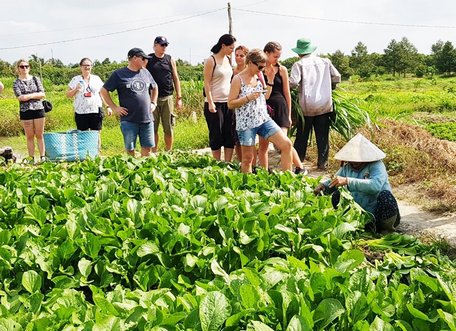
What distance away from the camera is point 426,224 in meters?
4.59

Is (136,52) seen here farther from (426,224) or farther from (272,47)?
(426,224)

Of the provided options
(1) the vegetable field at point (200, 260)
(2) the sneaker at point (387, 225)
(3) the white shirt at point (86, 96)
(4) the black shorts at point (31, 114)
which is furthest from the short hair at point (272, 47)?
(4) the black shorts at point (31, 114)

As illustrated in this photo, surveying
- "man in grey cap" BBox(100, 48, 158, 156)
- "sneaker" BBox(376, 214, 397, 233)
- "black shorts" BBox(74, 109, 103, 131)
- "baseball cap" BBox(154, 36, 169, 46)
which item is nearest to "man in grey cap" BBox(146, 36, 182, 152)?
"baseball cap" BBox(154, 36, 169, 46)

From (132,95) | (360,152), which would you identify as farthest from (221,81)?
(360,152)

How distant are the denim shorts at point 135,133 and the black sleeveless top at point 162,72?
903mm

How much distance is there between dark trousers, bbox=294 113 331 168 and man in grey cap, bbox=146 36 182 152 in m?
1.76

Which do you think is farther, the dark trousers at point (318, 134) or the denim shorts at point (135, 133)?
the dark trousers at point (318, 134)

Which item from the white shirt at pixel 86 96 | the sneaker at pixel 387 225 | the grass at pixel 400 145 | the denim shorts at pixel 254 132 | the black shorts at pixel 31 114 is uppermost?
the white shirt at pixel 86 96

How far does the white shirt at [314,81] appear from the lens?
641 centimetres

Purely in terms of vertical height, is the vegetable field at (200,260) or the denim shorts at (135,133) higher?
the denim shorts at (135,133)

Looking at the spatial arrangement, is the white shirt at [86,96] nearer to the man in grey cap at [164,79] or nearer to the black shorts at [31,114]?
the black shorts at [31,114]

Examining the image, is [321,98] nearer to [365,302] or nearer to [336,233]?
[336,233]

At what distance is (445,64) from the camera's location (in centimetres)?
A: 5409

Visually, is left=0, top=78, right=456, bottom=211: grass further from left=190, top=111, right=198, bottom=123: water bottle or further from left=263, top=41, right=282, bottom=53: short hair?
left=263, top=41, right=282, bottom=53: short hair
